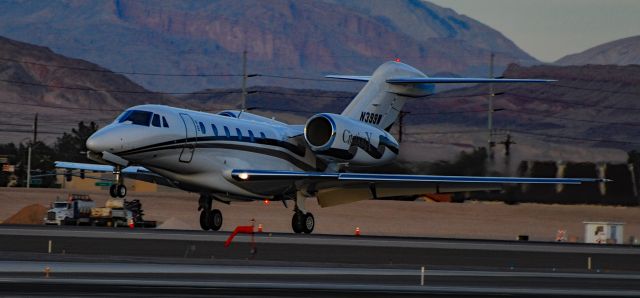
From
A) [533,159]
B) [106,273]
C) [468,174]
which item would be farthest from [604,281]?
[533,159]

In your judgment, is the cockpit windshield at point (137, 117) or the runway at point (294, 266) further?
the cockpit windshield at point (137, 117)

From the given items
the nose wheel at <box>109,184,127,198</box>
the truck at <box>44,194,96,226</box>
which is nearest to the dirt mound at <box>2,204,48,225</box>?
the truck at <box>44,194,96,226</box>

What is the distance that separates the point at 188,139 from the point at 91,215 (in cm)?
1694

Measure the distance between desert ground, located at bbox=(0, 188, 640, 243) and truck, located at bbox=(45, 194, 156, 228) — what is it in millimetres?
5458

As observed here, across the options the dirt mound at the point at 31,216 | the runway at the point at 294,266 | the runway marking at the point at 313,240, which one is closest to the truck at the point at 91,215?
the dirt mound at the point at 31,216

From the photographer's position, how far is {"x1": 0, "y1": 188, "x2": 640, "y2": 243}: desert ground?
63.1 meters

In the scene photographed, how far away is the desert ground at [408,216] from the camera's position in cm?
6312

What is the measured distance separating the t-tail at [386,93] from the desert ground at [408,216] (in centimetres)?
1486

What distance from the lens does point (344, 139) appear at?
4228cm

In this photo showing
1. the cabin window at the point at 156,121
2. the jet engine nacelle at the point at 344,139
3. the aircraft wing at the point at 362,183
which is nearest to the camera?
the cabin window at the point at 156,121

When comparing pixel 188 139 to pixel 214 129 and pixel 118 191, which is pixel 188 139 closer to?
pixel 214 129

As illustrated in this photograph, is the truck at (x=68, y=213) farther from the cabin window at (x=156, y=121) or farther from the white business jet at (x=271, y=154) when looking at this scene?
the cabin window at (x=156, y=121)

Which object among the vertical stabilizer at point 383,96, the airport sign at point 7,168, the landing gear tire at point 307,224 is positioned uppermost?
the vertical stabilizer at point 383,96

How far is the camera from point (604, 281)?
26484 mm
